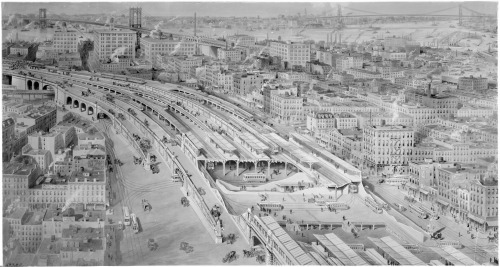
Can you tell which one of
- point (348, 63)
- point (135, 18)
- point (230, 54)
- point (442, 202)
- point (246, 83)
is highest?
point (135, 18)

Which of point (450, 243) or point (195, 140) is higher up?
point (195, 140)

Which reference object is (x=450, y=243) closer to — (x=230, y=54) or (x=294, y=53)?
(x=294, y=53)

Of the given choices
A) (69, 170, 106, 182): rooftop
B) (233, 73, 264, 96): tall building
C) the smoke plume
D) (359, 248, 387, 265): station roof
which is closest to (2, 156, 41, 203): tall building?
(69, 170, 106, 182): rooftop

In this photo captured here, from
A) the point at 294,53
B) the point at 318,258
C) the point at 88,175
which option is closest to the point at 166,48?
the point at 294,53

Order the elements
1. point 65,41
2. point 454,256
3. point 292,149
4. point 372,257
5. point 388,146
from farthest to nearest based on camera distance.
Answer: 1. point 65,41
2. point 388,146
3. point 292,149
4. point 454,256
5. point 372,257

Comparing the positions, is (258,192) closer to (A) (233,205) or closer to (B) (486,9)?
(A) (233,205)

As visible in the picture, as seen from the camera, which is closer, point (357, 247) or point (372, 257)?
point (372, 257)
